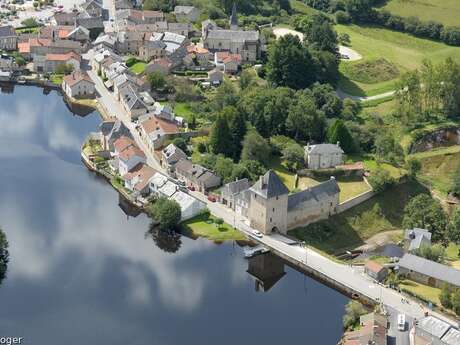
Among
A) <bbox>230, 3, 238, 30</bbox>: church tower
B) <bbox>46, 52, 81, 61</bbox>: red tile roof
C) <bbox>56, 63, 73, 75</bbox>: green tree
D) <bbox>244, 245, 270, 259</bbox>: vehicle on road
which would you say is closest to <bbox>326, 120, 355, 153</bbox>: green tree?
<bbox>244, 245, 270, 259</bbox>: vehicle on road

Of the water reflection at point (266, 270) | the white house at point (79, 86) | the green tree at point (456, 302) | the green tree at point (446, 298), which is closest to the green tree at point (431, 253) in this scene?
the green tree at point (446, 298)

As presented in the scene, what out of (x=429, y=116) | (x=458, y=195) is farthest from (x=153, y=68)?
(x=458, y=195)

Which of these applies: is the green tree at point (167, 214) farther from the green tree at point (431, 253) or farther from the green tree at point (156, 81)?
the green tree at point (156, 81)

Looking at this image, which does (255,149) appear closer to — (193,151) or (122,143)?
(193,151)

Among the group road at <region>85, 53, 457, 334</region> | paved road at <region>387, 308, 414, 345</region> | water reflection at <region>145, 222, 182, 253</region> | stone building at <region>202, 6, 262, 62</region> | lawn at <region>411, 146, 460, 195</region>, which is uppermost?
stone building at <region>202, 6, 262, 62</region>

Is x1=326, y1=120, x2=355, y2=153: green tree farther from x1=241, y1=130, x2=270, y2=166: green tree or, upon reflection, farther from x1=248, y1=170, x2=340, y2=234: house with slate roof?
x1=248, y1=170, x2=340, y2=234: house with slate roof

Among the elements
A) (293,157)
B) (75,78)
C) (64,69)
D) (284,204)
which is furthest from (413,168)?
(64,69)
